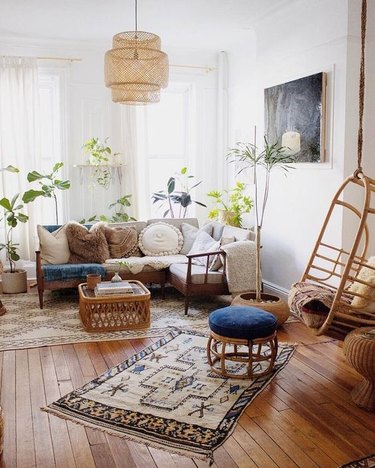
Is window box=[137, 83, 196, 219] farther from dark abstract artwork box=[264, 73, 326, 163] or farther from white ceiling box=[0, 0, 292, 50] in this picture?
dark abstract artwork box=[264, 73, 326, 163]

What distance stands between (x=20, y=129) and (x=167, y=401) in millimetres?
4367

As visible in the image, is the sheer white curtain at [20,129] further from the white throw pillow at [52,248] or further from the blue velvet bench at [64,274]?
the blue velvet bench at [64,274]

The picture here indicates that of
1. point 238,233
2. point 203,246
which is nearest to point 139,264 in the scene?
point 203,246

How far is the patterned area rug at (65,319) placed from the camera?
4496 mm

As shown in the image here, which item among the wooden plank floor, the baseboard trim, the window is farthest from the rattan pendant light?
the window

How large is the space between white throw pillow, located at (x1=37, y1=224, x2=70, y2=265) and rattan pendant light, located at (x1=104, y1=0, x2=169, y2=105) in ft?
6.11

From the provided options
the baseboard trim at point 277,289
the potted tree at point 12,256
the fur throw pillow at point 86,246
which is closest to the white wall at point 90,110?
the potted tree at point 12,256

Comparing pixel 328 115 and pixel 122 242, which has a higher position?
pixel 328 115

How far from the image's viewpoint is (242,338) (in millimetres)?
3523

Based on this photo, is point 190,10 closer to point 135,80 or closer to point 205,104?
point 135,80

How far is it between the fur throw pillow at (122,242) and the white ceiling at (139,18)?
2211mm

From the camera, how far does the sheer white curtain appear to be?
646 cm

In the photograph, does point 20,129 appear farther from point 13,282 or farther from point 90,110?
point 13,282

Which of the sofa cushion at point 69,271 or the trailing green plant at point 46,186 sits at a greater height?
the trailing green plant at point 46,186
